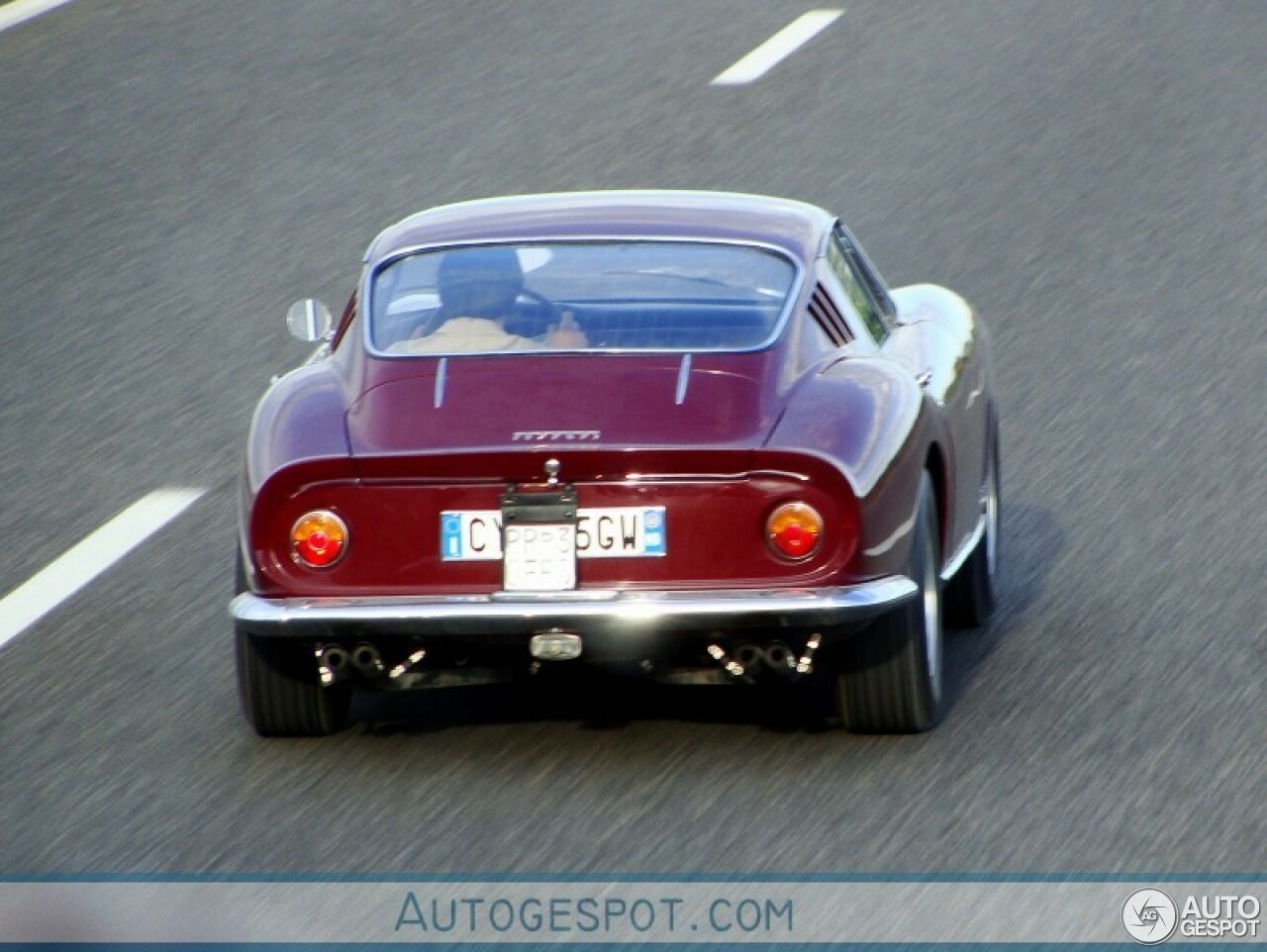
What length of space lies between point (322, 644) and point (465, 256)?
1.24m

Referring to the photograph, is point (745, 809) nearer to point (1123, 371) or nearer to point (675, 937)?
point (675, 937)

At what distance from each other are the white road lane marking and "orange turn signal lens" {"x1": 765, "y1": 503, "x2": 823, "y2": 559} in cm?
278

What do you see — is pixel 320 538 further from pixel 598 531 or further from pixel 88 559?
pixel 88 559

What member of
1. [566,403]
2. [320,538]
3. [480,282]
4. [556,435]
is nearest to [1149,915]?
[556,435]

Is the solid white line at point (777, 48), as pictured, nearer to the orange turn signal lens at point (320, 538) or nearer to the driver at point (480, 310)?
the driver at point (480, 310)

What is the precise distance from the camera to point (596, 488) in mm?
6387

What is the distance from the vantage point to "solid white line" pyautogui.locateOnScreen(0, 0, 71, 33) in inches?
757

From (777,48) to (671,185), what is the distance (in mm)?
3508

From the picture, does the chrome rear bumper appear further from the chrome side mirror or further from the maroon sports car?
the chrome side mirror

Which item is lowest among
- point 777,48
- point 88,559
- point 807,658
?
point 777,48

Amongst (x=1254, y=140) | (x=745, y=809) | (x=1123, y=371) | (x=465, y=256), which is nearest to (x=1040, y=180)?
(x=1254, y=140)

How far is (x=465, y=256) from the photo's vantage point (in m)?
7.31

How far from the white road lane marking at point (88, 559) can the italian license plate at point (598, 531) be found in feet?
7.35

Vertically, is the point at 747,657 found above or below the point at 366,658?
below
